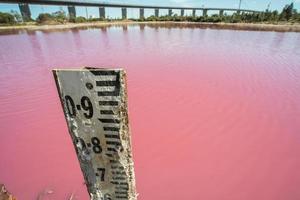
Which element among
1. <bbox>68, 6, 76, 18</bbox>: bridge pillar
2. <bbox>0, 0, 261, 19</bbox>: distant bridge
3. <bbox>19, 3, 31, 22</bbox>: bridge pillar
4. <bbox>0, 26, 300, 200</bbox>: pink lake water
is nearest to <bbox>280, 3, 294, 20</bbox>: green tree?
<bbox>0, 0, 261, 19</bbox>: distant bridge

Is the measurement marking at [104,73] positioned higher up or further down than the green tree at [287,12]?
higher up

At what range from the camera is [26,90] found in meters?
5.47

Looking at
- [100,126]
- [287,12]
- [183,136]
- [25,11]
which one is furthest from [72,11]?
[100,126]

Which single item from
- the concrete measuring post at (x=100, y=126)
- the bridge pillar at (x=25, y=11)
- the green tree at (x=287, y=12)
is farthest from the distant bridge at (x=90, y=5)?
the concrete measuring post at (x=100, y=126)

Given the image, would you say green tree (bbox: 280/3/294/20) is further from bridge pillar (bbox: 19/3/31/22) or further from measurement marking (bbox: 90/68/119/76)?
bridge pillar (bbox: 19/3/31/22)

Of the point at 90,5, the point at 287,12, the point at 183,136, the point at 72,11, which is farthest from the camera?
the point at 72,11

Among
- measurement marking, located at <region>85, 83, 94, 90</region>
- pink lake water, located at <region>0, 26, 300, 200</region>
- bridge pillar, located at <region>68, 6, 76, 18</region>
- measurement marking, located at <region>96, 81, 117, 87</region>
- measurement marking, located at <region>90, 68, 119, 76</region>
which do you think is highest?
measurement marking, located at <region>90, 68, 119, 76</region>

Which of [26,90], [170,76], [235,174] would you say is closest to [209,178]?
[235,174]

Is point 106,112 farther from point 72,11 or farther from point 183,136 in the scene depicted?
point 72,11

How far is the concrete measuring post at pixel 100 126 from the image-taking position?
26.7 inches

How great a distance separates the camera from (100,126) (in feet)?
2.60

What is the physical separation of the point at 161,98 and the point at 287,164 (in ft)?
9.30

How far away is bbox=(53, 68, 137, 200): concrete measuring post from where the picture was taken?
0.68 m

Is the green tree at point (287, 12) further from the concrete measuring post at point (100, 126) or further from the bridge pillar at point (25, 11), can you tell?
the bridge pillar at point (25, 11)
